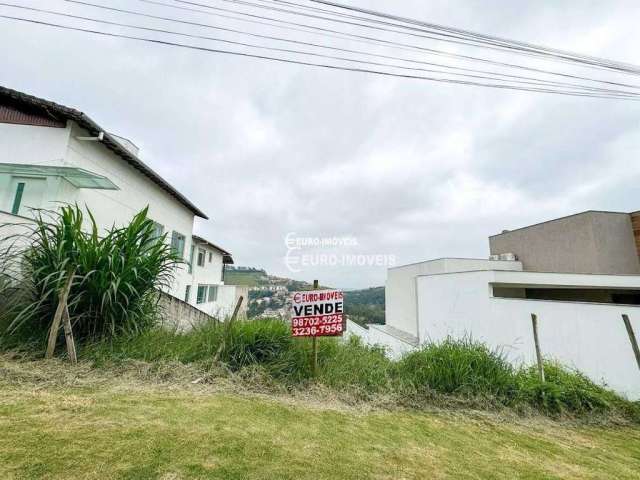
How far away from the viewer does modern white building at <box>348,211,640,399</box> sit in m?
6.45

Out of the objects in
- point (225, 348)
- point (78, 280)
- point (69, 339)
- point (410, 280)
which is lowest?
point (225, 348)

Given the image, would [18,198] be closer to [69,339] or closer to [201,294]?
[69,339]

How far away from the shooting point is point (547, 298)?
12.8 metres

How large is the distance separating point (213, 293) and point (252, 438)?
706 inches

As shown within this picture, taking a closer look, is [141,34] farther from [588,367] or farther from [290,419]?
[588,367]

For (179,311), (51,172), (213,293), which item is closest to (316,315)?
(179,311)

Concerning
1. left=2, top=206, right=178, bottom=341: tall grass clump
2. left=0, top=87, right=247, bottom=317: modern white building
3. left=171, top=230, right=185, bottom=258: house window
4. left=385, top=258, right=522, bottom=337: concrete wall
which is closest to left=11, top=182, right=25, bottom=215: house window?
left=0, top=87, right=247, bottom=317: modern white building

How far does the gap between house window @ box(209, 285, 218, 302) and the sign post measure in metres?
15.9

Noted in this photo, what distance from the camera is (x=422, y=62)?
5.70 m

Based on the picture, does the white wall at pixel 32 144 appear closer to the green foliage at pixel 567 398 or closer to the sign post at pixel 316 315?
the sign post at pixel 316 315

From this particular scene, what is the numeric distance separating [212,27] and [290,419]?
21.6 feet

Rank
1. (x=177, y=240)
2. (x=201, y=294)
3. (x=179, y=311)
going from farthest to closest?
(x=201, y=294) → (x=177, y=240) → (x=179, y=311)

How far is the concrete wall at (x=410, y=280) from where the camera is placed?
15.4m

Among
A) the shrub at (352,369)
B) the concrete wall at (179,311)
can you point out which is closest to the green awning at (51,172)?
the concrete wall at (179,311)
